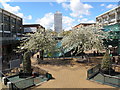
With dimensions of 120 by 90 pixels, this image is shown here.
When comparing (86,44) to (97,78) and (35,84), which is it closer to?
(97,78)

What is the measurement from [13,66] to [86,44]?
30.6ft

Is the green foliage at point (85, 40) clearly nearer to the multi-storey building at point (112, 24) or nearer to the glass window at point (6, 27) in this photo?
the multi-storey building at point (112, 24)

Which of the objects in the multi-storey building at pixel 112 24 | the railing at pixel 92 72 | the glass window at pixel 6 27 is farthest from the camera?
the glass window at pixel 6 27

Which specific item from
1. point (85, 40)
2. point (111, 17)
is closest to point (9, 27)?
point (85, 40)

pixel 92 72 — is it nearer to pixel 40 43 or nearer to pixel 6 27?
pixel 40 43

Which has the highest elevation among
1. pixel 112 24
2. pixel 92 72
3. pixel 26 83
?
pixel 112 24

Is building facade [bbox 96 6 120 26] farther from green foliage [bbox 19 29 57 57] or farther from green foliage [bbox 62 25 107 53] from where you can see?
green foliage [bbox 19 29 57 57]

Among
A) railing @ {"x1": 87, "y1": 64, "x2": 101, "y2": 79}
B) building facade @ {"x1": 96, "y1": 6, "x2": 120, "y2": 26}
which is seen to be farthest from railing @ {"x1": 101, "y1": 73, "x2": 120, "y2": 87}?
building facade @ {"x1": 96, "y1": 6, "x2": 120, "y2": 26}

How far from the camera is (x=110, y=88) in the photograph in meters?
7.96

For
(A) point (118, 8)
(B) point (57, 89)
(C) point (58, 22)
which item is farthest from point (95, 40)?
(C) point (58, 22)

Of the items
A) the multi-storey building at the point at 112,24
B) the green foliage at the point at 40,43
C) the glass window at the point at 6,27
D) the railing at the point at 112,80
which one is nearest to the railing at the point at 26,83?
the railing at the point at 112,80

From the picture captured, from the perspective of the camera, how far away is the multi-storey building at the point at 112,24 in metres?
18.6

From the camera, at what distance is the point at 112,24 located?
22.0 meters

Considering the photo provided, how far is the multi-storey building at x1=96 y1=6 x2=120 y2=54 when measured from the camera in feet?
61.0
